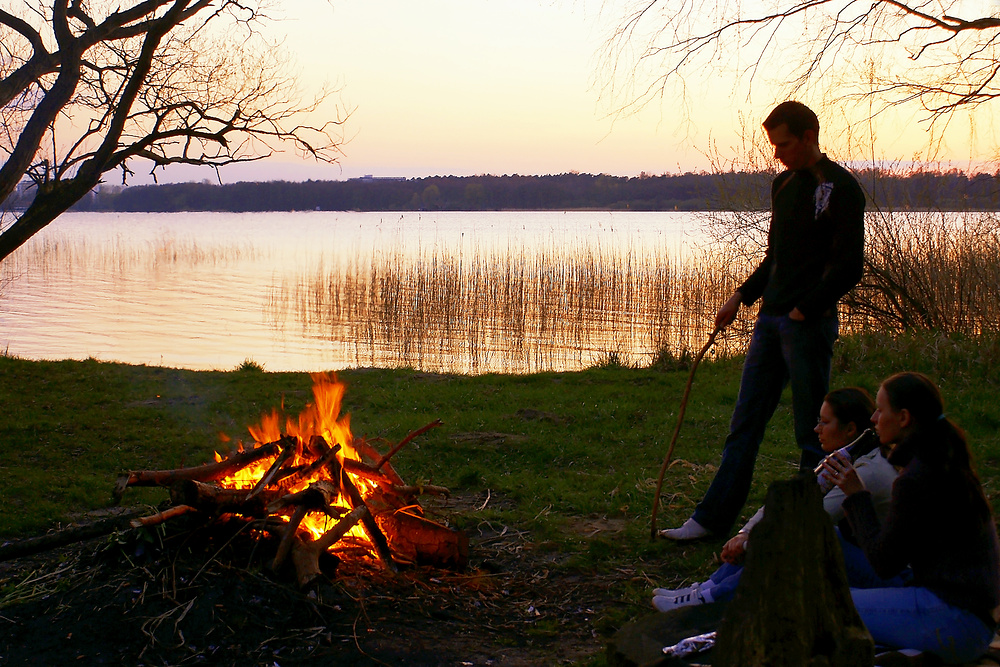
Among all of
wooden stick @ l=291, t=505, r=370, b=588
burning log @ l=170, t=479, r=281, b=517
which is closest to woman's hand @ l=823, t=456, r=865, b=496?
wooden stick @ l=291, t=505, r=370, b=588

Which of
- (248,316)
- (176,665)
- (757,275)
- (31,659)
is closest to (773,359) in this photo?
(757,275)

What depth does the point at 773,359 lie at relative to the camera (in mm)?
4473

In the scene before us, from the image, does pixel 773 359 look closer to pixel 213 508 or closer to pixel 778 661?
pixel 778 661

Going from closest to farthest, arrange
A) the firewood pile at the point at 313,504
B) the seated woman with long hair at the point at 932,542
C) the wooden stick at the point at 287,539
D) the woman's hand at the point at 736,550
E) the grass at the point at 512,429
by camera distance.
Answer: the seated woman with long hair at the point at 932,542 → the woman's hand at the point at 736,550 → the wooden stick at the point at 287,539 → the firewood pile at the point at 313,504 → the grass at the point at 512,429

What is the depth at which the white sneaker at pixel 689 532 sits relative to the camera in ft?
15.4

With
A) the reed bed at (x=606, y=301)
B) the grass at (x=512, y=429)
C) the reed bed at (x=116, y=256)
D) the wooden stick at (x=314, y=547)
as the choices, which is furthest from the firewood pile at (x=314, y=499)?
the reed bed at (x=116, y=256)

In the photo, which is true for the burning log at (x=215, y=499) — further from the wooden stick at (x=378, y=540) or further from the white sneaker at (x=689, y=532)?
the white sneaker at (x=689, y=532)

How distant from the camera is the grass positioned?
5.39 metres

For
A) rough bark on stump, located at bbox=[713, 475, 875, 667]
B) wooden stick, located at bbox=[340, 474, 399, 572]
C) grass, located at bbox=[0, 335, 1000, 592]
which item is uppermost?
rough bark on stump, located at bbox=[713, 475, 875, 667]

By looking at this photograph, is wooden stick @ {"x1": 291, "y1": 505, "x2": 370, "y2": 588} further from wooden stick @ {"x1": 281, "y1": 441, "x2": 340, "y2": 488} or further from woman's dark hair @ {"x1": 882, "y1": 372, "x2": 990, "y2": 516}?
woman's dark hair @ {"x1": 882, "y1": 372, "x2": 990, "y2": 516}

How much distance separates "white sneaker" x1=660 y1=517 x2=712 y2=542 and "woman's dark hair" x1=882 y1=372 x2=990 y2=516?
178 centimetres

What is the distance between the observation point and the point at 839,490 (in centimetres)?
359

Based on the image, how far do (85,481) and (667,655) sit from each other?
4.70 m

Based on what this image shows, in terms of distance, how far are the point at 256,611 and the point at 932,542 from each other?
2.68 metres
